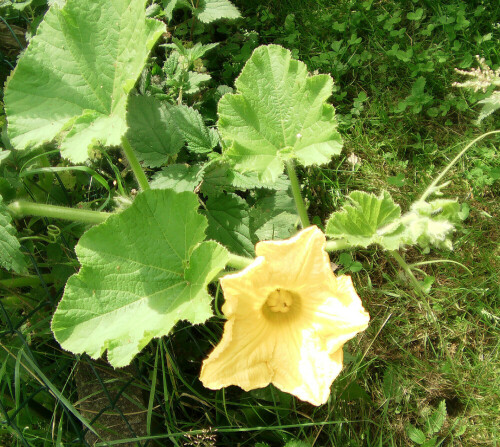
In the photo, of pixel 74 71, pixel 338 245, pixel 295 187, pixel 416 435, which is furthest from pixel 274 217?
pixel 416 435

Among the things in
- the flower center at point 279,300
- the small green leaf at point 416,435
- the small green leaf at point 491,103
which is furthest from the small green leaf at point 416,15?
the small green leaf at point 416,435

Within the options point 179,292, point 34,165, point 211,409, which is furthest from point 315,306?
point 34,165

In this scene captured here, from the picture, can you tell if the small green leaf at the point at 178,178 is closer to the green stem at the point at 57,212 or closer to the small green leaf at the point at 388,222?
the green stem at the point at 57,212

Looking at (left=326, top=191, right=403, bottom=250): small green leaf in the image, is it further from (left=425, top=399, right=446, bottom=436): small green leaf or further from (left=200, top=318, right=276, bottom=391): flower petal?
(left=425, top=399, right=446, bottom=436): small green leaf

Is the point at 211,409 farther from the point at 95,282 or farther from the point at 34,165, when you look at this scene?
the point at 34,165

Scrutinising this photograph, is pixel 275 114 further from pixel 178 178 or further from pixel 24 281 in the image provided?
pixel 24 281

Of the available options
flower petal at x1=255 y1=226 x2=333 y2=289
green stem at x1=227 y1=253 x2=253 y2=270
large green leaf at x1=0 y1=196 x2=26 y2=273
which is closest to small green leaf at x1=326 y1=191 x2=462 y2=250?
flower petal at x1=255 y1=226 x2=333 y2=289
